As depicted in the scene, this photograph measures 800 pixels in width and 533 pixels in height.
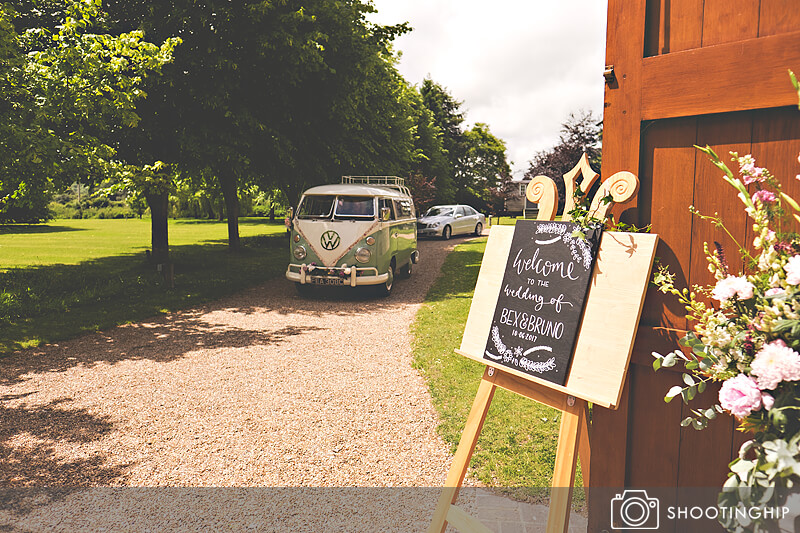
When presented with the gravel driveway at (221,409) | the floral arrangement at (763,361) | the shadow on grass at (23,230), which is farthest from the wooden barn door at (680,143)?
the shadow on grass at (23,230)

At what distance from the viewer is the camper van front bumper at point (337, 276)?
11.0 meters

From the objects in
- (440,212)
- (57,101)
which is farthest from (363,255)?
(440,212)

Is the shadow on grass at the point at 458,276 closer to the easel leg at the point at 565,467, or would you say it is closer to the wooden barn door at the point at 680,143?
the wooden barn door at the point at 680,143

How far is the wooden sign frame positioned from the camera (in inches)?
97.7

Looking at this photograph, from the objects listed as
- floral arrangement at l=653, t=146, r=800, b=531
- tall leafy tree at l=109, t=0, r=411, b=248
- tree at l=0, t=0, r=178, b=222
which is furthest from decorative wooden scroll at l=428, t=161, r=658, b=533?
tall leafy tree at l=109, t=0, r=411, b=248

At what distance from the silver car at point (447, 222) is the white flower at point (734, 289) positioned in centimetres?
2305

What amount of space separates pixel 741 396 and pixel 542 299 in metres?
1.19

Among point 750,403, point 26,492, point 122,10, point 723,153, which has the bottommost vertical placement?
point 26,492

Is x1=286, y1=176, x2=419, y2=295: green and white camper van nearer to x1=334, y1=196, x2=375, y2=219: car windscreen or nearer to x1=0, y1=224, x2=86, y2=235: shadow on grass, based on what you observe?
x1=334, y1=196, x2=375, y2=219: car windscreen

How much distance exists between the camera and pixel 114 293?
11.4m

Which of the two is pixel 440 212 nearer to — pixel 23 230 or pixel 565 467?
pixel 565 467

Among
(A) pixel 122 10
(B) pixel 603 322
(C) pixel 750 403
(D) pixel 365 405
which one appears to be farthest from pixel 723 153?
(A) pixel 122 10

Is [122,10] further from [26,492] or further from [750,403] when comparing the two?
[750,403]

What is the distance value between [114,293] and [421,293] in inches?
268
